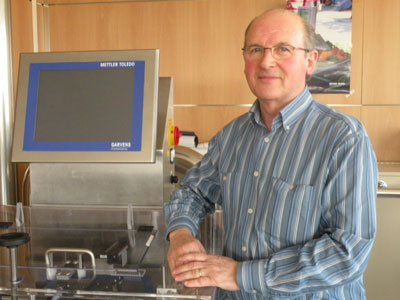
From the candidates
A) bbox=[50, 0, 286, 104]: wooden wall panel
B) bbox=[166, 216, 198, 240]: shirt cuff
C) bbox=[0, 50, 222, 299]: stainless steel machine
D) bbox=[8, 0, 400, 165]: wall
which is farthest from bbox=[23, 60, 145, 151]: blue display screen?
bbox=[50, 0, 286, 104]: wooden wall panel

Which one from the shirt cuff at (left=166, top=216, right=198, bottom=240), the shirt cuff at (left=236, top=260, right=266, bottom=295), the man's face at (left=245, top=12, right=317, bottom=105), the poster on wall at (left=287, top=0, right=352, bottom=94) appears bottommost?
the shirt cuff at (left=236, top=260, right=266, bottom=295)

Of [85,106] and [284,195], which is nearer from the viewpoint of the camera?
[284,195]

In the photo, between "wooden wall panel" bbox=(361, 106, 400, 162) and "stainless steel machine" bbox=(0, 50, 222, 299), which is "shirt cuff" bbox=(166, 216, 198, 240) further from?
"wooden wall panel" bbox=(361, 106, 400, 162)

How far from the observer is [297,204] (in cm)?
98

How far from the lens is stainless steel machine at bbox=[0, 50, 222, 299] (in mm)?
1097

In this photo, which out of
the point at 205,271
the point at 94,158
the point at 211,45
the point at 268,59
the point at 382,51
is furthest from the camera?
the point at 211,45

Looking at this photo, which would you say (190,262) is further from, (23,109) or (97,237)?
(23,109)

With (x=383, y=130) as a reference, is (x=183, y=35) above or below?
above

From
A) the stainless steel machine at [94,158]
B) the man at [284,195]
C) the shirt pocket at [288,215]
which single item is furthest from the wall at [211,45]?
the shirt pocket at [288,215]

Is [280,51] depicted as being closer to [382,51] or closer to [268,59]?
[268,59]

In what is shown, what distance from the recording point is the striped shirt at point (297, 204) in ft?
2.93

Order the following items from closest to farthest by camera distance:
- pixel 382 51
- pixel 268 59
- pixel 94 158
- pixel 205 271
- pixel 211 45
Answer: pixel 205 271, pixel 268 59, pixel 94 158, pixel 382 51, pixel 211 45

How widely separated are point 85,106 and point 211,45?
1.59 m

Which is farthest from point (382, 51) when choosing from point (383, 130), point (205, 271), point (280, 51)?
point (205, 271)
